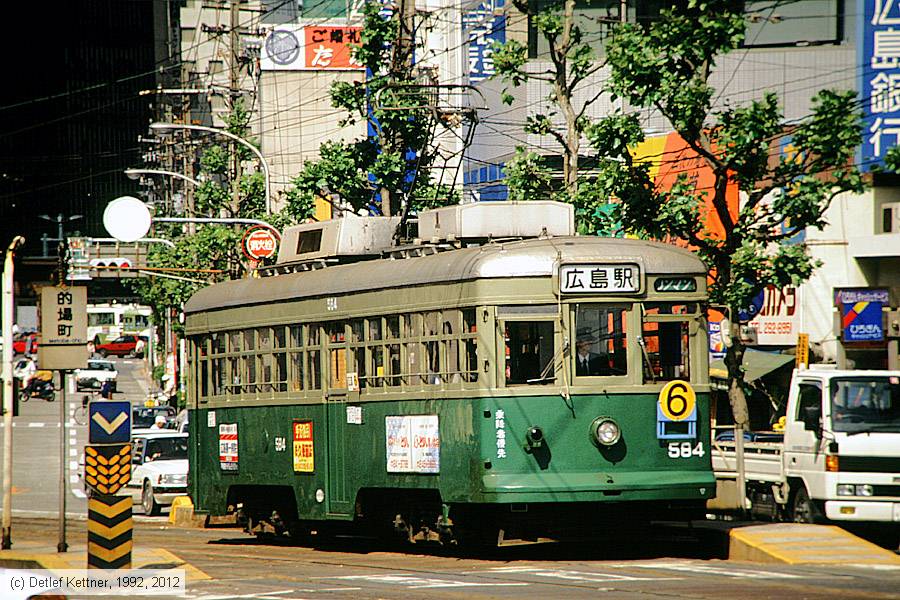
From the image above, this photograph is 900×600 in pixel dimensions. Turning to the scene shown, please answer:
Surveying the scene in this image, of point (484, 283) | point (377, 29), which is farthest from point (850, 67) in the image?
point (484, 283)

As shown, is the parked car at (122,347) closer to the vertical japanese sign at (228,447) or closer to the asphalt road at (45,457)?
the asphalt road at (45,457)

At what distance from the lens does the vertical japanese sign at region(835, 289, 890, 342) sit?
105 ft

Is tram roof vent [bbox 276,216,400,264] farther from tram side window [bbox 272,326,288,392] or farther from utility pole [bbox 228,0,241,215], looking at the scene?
utility pole [bbox 228,0,241,215]

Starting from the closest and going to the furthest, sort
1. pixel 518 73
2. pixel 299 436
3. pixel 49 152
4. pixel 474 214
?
pixel 474 214, pixel 299 436, pixel 518 73, pixel 49 152

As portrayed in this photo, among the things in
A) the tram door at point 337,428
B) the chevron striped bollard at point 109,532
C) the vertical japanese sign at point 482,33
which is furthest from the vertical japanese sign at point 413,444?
the vertical japanese sign at point 482,33

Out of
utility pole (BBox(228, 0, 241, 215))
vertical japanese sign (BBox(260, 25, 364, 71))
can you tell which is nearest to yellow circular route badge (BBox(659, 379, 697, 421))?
utility pole (BBox(228, 0, 241, 215))

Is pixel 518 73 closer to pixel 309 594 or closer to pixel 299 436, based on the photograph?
pixel 299 436

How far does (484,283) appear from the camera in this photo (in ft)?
53.6

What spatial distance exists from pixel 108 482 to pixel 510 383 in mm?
4401

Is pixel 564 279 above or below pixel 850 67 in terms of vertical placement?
below

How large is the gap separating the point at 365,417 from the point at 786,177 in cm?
686

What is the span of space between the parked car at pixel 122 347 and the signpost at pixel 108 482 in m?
102

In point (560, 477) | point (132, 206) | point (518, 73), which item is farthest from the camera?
point (132, 206)

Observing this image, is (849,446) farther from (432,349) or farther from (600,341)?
(432,349)
